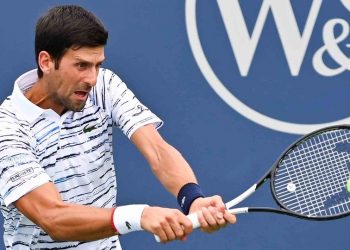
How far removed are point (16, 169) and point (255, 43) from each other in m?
1.76

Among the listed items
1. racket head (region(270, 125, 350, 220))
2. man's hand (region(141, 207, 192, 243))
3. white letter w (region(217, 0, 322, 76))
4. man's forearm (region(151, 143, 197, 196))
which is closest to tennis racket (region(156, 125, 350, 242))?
racket head (region(270, 125, 350, 220))

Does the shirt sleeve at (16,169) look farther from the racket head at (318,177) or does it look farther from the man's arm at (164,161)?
the racket head at (318,177)

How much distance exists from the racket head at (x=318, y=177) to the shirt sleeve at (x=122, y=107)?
59 cm

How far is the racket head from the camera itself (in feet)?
17.1

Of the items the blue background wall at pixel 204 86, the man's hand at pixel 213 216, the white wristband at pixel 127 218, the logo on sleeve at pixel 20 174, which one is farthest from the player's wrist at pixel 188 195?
the blue background wall at pixel 204 86

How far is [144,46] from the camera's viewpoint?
19.9 ft

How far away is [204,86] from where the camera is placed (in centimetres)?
611

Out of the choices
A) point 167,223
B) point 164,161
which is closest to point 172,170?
point 164,161

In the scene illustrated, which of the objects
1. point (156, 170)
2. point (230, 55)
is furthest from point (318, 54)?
point (156, 170)

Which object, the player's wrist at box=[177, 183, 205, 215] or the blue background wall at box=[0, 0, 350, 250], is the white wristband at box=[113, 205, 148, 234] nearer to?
the player's wrist at box=[177, 183, 205, 215]

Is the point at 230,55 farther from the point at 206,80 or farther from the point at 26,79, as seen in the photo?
the point at 26,79

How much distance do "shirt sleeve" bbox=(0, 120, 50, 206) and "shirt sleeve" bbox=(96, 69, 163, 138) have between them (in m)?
0.44

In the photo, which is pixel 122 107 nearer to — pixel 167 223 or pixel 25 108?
pixel 25 108

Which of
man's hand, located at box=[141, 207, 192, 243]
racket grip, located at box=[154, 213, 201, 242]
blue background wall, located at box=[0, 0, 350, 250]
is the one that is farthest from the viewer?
blue background wall, located at box=[0, 0, 350, 250]
